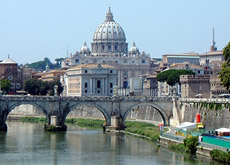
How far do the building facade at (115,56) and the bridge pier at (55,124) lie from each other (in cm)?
8040

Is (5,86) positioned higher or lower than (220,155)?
higher

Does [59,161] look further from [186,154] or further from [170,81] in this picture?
[170,81]

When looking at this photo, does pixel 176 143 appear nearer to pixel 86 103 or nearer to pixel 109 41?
pixel 86 103

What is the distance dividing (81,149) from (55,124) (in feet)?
47.0

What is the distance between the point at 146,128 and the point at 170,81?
31609 mm

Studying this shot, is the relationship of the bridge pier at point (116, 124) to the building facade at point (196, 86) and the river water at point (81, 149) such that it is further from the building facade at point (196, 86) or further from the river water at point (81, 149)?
the building facade at point (196, 86)

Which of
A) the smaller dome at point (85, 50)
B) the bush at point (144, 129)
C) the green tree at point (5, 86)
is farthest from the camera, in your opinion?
the smaller dome at point (85, 50)

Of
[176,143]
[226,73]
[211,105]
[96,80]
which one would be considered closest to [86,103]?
[211,105]

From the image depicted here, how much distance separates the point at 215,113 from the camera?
60.9 metres

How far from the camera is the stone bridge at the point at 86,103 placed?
233ft

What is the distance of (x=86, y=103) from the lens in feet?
239

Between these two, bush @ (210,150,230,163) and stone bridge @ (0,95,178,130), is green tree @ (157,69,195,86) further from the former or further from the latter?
bush @ (210,150,230,163)

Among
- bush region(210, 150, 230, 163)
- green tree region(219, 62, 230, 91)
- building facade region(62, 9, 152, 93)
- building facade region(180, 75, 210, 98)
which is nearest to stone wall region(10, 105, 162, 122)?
building facade region(180, 75, 210, 98)

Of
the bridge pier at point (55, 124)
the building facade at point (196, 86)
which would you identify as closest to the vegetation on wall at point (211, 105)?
the bridge pier at point (55, 124)
